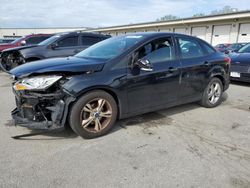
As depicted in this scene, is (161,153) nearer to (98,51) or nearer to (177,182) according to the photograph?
(177,182)

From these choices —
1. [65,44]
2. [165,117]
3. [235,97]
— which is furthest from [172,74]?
[65,44]

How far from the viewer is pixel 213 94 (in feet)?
16.9

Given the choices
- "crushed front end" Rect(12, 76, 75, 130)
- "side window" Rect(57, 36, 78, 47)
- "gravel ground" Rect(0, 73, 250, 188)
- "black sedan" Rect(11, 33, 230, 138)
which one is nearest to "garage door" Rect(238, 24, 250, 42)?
"side window" Rect(57, 36, 78, 47)

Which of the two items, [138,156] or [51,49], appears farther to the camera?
[51,49]

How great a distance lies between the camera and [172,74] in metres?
4.13

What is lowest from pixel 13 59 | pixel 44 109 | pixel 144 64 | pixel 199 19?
pixel 44 109

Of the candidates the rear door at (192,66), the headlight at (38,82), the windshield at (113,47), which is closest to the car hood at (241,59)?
the rear door at (192,66)

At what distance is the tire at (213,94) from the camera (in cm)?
497

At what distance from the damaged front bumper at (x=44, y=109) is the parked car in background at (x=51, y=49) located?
15.0ft

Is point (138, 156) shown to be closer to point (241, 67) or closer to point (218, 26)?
point (241, 67)

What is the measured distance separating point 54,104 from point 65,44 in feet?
19.4

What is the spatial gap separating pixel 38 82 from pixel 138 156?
1729 mm

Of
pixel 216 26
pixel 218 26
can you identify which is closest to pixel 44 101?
pixel 218 26

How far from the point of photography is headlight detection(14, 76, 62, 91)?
10.2ft
